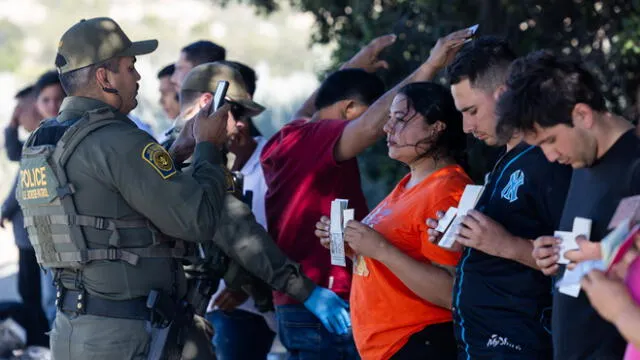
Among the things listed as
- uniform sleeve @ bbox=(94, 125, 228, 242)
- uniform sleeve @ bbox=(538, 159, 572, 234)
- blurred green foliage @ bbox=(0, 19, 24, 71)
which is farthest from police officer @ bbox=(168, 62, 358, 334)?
blurred green foliage @ bbox=(0, 19, 24, 71)

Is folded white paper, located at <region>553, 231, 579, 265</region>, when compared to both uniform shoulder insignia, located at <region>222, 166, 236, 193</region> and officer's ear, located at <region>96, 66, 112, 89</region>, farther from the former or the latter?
officer's ear, located at <region>96, 66, 112, 89</region>

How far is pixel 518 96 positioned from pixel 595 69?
425cm

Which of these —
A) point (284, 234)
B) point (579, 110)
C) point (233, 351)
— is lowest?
point (233, 351)

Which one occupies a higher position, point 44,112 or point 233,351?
point 44,112

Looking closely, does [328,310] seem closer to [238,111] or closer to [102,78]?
[238,111]

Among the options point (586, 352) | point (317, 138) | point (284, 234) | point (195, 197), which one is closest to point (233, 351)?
point (284, 234)

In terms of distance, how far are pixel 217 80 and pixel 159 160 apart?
1.50 m

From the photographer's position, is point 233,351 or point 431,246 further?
point 233,351

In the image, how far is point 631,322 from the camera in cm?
261

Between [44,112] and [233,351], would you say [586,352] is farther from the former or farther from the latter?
[44,112]

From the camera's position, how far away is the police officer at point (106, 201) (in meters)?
4.10

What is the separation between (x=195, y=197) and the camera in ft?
13.6

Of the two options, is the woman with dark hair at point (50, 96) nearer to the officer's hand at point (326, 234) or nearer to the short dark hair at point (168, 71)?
the short dark hair at point (168, 71)

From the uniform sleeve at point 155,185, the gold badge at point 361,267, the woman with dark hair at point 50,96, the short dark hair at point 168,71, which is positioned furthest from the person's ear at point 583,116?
the woman with dark hair at point 50,96
